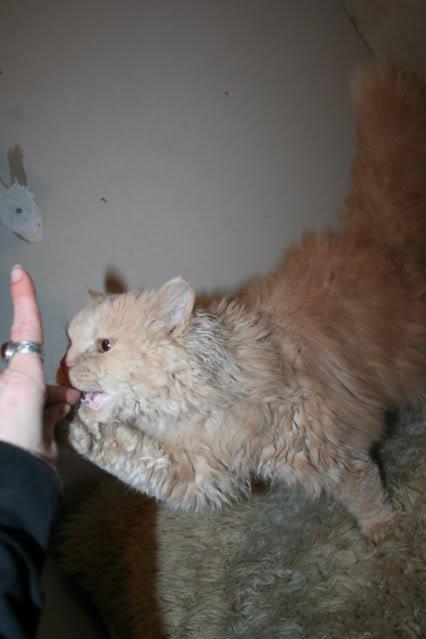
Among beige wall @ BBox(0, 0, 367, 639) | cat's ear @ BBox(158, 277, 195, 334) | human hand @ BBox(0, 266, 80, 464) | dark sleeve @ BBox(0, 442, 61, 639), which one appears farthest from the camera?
beige wall @ BBox(0, 0, 367, 639)

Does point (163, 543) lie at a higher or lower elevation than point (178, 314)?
lower

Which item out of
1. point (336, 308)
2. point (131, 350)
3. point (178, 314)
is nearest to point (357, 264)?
point (336, 308)

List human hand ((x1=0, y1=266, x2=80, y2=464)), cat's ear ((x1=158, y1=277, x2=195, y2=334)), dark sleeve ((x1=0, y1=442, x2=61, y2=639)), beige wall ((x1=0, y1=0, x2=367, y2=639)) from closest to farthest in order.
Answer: dark sleeve ((x1=0, y1=442, x2=61, y2=639)) < human hand ((x1=0, y1=266, x2=80, y2=464)) < cat's ear ((x1=158, y1=277, x2=195, y2=334)) < beige wall ((x1=0, y1=0, x2=367, y2=639))

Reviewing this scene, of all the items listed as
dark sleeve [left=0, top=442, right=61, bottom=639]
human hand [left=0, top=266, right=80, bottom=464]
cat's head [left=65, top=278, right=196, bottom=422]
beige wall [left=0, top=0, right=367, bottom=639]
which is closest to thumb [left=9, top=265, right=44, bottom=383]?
human hand [left=0, top=266, right=80, bottom=464]

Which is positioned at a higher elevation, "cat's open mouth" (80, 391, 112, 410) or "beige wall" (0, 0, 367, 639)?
"beige wall" (0, 0, 367, 639)

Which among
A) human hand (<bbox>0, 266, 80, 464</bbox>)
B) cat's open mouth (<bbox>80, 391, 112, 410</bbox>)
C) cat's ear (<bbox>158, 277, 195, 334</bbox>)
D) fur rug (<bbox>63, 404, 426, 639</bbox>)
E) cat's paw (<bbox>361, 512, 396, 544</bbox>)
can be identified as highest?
cat's ear (<bbox>158, 277, 195, 334</bbox>)

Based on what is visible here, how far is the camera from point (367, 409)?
4.91 ft

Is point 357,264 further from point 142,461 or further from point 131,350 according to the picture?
point 142,461

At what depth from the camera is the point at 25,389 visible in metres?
0.82

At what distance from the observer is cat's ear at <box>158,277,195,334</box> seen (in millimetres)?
1140

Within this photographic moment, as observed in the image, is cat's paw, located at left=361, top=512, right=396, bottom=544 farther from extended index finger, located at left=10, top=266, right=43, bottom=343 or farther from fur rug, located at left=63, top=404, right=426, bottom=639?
extended index finger, located at left=10, top=266, right=43, bottom=343

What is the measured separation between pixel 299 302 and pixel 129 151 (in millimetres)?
807

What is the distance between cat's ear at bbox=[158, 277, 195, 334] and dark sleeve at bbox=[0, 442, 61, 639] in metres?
0.49

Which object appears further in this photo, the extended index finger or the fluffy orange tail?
the fluffy orange tail
